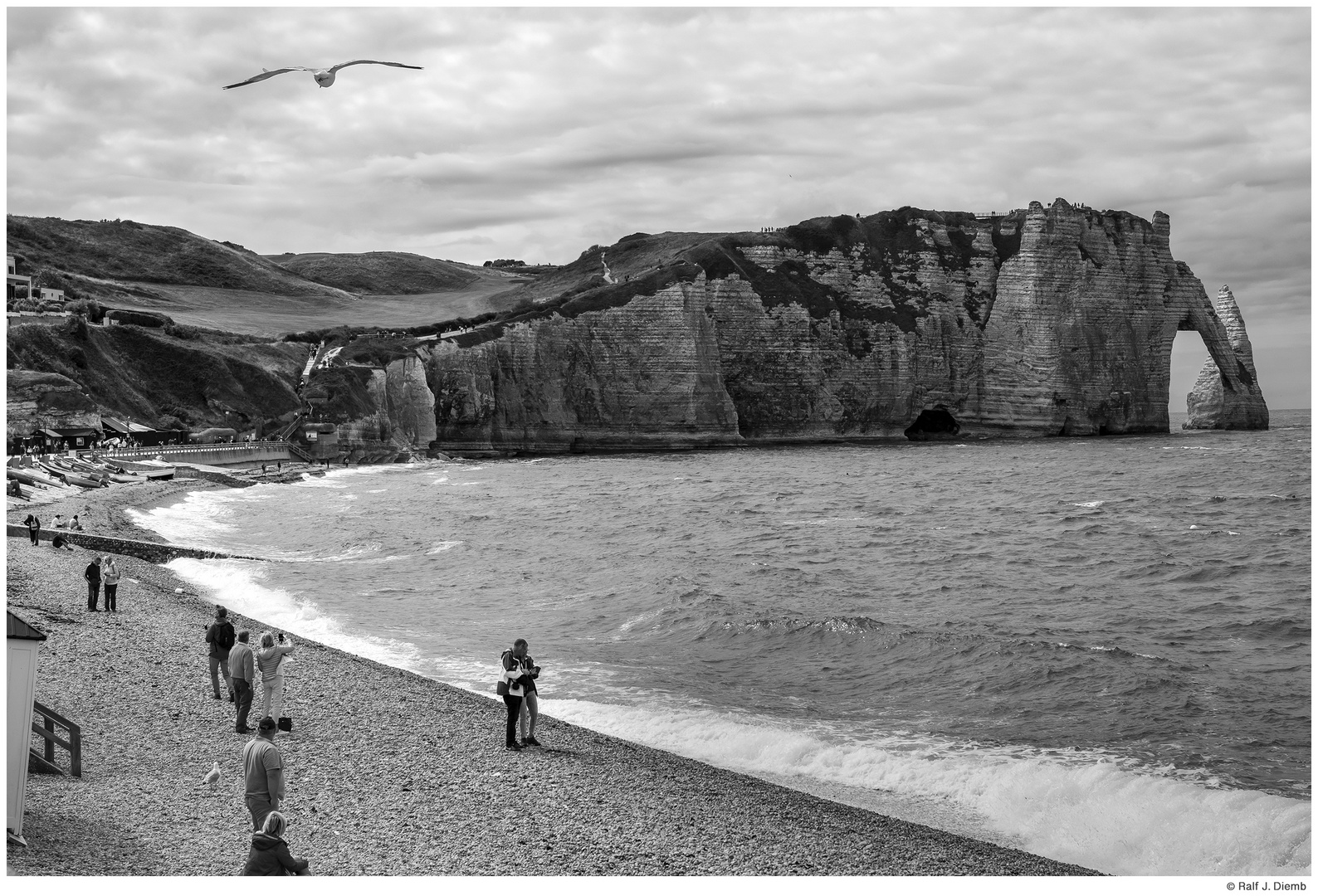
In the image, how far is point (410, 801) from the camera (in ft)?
44.2

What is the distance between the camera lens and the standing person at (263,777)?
1066cm

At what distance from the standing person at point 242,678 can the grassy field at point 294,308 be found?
111 metres

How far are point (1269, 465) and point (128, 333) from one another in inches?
3225

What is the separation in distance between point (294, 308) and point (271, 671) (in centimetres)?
16416

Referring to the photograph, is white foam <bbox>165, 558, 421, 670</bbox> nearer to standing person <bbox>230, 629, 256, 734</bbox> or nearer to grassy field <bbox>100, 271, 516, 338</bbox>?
standing person <bbox>230, 629, 256, 734</bbox>

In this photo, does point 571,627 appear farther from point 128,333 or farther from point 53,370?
point 128,333

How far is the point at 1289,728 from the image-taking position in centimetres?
1817

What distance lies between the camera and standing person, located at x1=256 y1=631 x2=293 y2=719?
603 inches

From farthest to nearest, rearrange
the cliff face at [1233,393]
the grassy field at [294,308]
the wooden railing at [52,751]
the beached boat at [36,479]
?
the grassy field at [294,308], the cliff face at [1233,393], the beached boat at [36,479], the wooden railing at [52,751]

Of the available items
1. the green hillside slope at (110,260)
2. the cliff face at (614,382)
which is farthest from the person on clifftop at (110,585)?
the green hillside slope at (110,260)

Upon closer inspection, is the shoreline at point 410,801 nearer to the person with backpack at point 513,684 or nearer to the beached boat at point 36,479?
the person with backpack at point 513,684

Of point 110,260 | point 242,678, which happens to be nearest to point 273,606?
point 242,678

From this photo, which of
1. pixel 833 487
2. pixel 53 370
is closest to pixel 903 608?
pixel 833 487

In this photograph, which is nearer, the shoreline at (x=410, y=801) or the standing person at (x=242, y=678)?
the shoreline at (x=410, y=801)
